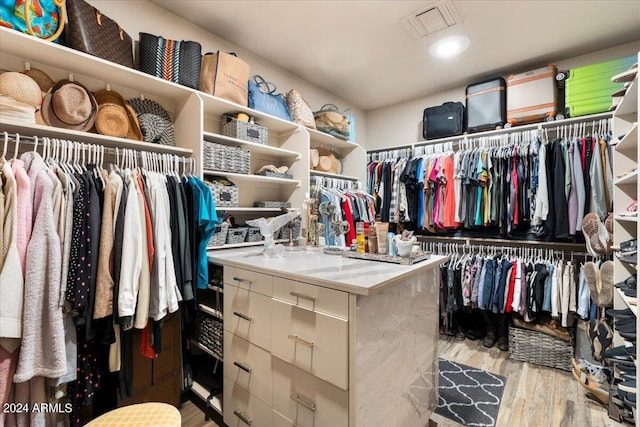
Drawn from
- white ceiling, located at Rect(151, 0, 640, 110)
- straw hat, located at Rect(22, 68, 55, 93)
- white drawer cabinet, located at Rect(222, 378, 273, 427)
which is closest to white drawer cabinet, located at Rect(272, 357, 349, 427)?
white drawer cabinet, located at Rect(222, 378, 273, 427)

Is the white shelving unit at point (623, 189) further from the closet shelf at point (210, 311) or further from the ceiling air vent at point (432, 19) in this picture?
the closet shelf at point (210, 311)

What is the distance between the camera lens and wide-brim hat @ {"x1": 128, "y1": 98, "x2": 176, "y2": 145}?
70.6 inches

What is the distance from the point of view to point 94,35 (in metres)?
1.53

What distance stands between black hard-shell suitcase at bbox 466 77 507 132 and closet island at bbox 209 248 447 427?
197cm

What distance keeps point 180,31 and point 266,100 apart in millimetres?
751

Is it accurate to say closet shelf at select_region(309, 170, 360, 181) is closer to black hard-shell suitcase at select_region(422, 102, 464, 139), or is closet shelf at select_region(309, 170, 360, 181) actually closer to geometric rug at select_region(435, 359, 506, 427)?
black hard-shell suitcase at select_region(422, 102, 464, 139)

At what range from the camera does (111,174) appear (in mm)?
1399

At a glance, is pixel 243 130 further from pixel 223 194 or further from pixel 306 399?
pixel 306 399

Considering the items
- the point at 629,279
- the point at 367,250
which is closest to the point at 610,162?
the point at 629,279

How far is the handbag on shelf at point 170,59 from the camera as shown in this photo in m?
1.75

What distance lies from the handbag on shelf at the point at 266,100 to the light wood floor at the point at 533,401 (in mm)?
2169

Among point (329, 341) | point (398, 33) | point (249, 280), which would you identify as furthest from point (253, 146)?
point (329, 341)

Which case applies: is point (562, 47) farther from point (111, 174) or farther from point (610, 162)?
point (111, 174)

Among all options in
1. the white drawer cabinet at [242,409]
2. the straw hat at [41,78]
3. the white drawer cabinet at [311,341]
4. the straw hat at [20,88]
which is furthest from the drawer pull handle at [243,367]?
the straw hat at [41,78]
